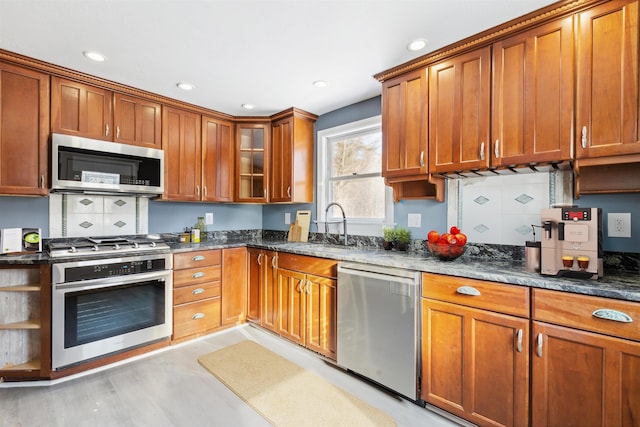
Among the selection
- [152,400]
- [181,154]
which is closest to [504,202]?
[152,400]

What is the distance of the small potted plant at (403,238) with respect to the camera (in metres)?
2.64

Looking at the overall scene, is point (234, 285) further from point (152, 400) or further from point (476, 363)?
point (476, 363)

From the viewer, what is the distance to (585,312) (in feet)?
4.57

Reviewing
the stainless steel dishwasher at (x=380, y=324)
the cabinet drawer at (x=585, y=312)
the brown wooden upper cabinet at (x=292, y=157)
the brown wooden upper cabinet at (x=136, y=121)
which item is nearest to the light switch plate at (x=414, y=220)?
the stainless steel dishwasher at (x=380, y=324)

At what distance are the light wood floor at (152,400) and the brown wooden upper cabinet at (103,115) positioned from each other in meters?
2.00

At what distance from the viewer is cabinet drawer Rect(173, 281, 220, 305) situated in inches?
113

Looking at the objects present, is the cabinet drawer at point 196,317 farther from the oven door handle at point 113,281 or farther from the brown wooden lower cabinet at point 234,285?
the oven door handle at point 113,281

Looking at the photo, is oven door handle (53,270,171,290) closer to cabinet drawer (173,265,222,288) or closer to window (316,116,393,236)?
cabinet drawer (173,265,222,288)

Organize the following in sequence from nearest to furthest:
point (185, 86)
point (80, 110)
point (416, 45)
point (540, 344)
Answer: point (540, 344) < point (416, 45) < point (80, 110) < point (185, 86)

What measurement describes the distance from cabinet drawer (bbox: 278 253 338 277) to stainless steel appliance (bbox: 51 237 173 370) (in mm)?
1080

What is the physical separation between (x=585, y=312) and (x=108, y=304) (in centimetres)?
319

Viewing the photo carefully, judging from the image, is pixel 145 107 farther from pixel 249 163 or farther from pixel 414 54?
pixel 414 54

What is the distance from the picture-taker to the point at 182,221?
3555mm

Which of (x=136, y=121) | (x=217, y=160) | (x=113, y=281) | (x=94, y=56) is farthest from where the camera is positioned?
(x=217, y=160)
